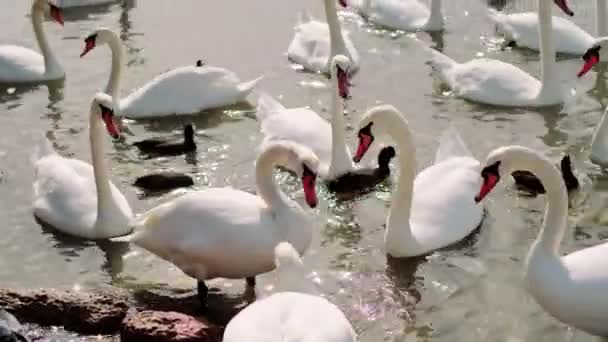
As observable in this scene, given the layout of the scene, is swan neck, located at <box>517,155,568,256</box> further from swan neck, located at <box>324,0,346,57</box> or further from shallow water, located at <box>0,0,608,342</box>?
swan neck, located at <box>324,0,346,57</box>

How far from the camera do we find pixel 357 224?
9.79 metres

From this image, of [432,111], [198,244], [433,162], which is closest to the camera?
[198,244]

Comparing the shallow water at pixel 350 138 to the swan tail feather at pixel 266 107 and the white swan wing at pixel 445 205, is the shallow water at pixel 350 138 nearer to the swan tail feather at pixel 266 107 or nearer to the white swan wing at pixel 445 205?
the white swan wing at pixel 445 205

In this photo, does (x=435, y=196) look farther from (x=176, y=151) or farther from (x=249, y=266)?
(x=176, y=151)

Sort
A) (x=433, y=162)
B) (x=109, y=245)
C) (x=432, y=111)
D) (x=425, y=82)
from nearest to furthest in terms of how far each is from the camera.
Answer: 1. (x=109, y=245)
2. (x=433, y=162)
3. (x=432, y=111)
4. (x=425, y=82)

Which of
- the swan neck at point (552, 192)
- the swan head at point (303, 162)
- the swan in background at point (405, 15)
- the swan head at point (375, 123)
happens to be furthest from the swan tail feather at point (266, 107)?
the swan neck at point (552, 192)

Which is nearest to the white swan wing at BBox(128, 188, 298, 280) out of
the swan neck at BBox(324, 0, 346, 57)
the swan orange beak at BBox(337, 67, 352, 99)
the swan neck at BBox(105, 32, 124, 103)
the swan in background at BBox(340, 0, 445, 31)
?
the swan orange beak at BBox(337, 67, 352, 99)

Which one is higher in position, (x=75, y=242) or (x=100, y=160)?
(x=100, y=160)

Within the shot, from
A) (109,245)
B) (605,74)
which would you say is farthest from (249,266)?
(605,74)

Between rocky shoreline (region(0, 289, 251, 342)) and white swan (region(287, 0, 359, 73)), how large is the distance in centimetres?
595

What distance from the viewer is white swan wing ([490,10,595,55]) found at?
558 inches

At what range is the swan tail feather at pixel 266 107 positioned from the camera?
38.9ft

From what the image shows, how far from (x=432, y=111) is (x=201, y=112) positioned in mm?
2730

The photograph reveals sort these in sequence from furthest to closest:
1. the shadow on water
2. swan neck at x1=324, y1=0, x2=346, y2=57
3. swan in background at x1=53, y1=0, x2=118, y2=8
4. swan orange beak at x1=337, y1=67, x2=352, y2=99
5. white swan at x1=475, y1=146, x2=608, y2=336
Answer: swan in background at x1=53, y1=0, x2=118, y2=8, swan neck at x1=324, y1=0, x2=346, y2=57, swan orange beak at x1=337, y1=67, x2=352, y2=99, the shadow on water, white swan at x1=475, y1=146, x2=608, y2=336
